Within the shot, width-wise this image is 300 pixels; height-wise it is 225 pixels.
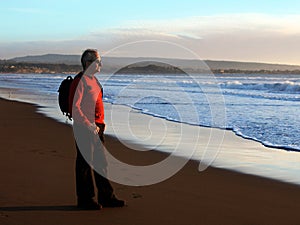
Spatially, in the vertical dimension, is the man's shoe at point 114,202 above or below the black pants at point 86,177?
below

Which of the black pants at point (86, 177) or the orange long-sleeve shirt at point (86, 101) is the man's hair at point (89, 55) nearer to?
the orange long-sleeve shirt at point (86, 101)

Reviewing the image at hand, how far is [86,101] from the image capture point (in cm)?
620

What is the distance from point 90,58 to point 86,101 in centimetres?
48

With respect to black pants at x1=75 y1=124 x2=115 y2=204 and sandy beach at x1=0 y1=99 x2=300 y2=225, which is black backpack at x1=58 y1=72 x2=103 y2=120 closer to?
black pants at x1=75 y1=124 x2=115 y2=204

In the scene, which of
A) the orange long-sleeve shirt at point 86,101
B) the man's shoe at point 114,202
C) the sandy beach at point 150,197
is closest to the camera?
the sandy beach at point 150,197

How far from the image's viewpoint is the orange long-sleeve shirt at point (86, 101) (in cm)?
610

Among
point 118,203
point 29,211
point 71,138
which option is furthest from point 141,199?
point 71,138

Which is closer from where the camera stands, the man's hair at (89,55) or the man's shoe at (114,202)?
the man's hair at (89,55)

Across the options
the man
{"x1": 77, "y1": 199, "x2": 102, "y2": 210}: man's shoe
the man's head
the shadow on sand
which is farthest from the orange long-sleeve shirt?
the shadow on sand

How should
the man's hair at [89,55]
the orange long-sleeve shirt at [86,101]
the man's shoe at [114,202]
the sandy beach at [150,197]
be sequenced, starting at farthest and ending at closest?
the man's shoe at [114,202] → the man's hair at [89,55] → the orange long-sleeve shirt at [86,101] → the sandy beach at [150,197]

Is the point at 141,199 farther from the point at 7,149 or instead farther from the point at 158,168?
the point at 7,149

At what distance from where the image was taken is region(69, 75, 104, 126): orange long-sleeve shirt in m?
6.10

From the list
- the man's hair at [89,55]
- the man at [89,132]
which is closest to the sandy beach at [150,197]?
the man at [89,132]

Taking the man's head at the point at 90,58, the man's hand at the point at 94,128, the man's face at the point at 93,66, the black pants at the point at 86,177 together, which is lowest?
→ the black pants at the point at 86,177
